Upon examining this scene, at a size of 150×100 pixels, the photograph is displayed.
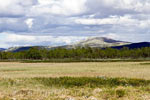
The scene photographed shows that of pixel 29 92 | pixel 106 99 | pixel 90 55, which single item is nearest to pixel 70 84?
pixel 29 92

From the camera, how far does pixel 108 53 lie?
192m

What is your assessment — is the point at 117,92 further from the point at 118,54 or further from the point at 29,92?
the point at 118,54

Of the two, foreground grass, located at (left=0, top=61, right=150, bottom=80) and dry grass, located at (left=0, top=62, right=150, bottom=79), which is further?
dry grass, located at (left=0, top=62, right=150, bottom=79)

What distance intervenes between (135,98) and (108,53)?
177 m

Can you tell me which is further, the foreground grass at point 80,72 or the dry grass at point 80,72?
the dry grass at point 80,72

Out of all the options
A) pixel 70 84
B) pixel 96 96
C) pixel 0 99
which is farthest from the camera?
pixel 70 84

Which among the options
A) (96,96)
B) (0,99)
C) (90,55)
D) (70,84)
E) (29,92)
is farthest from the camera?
(90,55)

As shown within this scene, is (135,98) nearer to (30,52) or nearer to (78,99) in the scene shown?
(78,99)

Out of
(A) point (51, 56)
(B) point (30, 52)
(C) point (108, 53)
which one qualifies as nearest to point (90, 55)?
(C) point (108, 53)

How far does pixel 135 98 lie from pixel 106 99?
2.14 m

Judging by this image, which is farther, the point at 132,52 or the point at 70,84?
the point at 132,52

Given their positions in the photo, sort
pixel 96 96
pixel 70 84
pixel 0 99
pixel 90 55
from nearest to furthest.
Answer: pixel 0 99
pixel 96 96
pixel 70 84
pixel 90 55

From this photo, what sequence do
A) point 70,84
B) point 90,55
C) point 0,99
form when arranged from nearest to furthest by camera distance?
1. point 0,99
2. point 70,84
3. point 90,55

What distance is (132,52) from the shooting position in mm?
191500
